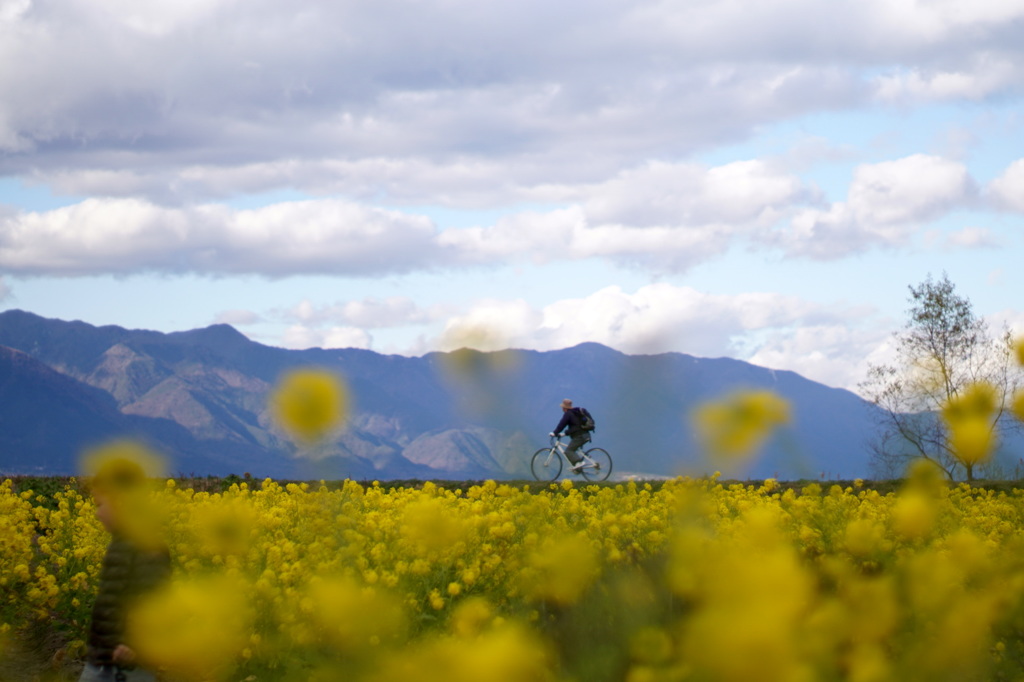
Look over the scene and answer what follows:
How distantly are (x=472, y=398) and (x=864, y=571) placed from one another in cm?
369

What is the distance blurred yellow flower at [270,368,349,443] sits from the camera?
5.07ft

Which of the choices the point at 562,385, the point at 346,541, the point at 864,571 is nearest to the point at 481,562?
the point at 346,541

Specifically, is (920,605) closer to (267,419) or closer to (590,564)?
(590,564)

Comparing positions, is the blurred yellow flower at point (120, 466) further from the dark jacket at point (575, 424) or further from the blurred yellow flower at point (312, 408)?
the blurred yellow flower at point (312, 408)

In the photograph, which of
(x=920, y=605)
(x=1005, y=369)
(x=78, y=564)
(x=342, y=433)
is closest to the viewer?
(x=342, y=433)

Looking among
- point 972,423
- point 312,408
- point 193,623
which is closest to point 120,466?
point 193,623

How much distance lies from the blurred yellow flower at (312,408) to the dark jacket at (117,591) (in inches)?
148

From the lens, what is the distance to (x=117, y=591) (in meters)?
4.89

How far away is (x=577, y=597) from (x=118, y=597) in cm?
254

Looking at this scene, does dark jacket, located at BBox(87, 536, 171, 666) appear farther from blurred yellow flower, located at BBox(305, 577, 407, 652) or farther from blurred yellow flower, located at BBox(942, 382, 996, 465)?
blurred yellow flower, located at BBox(942, 382, 996, 465)

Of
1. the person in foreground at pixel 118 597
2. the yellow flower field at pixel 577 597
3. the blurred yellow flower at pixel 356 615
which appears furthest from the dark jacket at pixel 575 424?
the person in foreground at pixel 118 597

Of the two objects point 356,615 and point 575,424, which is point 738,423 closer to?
point 356,615

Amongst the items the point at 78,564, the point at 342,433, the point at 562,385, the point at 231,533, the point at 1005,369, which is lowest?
the point at 78,564

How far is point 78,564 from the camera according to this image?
805 cm
